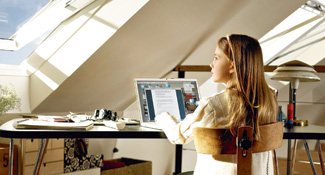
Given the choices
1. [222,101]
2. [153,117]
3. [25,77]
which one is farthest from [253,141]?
[25,77]

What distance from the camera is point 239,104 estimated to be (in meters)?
1.57

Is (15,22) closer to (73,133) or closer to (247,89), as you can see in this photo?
(73,133)

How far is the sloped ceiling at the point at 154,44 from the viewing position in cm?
292

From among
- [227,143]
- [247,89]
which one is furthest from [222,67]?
[227,143]

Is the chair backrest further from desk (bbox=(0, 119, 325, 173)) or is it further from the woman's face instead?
desk (bbox=(0, 119, 325, 173))

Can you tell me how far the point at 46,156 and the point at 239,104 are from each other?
1.78m

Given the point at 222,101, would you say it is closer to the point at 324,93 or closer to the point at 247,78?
the point at 247,78

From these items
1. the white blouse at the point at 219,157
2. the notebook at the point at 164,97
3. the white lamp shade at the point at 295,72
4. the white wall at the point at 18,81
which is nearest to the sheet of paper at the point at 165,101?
the notebook at the point at 164,97

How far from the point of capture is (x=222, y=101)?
1.61 meters

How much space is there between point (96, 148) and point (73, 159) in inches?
35.8

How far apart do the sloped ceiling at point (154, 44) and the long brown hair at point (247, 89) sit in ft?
3.78

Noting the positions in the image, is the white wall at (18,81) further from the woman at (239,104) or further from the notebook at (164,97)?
the woman at (239,104)

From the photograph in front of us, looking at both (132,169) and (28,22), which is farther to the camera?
(132,169)

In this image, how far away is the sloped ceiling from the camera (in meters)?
2.92
